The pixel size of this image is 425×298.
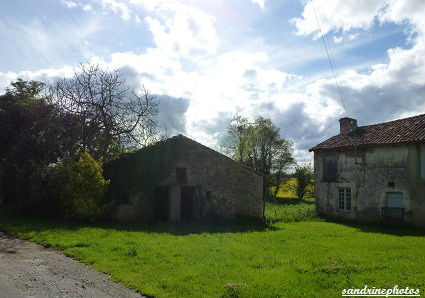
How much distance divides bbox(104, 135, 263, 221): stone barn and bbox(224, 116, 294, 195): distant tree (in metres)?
28.0

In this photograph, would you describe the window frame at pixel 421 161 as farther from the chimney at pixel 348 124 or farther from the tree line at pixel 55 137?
the tree line at pixel 55 137

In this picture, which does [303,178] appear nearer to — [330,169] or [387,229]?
[330,169]

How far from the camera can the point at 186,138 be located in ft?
65.1

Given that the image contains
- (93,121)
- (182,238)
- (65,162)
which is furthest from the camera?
(93,121)

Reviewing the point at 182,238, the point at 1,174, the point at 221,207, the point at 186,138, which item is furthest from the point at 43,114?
the point at 182,238

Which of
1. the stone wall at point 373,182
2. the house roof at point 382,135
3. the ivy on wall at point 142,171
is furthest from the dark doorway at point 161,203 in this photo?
the house roof at point 382,135

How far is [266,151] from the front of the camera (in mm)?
49031

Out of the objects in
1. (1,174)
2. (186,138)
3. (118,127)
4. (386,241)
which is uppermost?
(118,127)

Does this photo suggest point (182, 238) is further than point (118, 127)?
No

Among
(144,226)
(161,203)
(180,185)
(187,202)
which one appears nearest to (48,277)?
(144,226)

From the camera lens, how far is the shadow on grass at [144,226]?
1451 centimetres

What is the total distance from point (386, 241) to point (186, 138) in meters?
11.9

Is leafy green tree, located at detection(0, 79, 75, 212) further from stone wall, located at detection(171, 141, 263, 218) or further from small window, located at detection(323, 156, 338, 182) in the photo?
small window, located at detection(323, 156, 338, 182)

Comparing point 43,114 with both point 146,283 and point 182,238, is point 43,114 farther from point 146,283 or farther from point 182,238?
point 146,283
